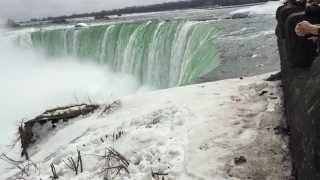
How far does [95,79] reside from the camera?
74.9 ft

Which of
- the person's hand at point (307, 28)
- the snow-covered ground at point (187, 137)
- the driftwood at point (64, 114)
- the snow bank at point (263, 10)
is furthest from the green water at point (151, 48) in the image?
the person's hand at point (307, 28)

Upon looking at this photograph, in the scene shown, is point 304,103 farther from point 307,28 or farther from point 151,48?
point 151,48

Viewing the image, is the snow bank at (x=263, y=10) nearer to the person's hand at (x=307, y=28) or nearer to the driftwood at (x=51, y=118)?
the driftwood at (x=51, y=118)

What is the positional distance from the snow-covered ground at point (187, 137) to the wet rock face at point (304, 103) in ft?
1.54

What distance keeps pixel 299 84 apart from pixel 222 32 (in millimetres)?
15384

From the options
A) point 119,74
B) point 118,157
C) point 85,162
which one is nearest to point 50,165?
point 85,162

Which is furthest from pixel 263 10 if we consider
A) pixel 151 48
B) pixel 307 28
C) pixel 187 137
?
pixel 307 28

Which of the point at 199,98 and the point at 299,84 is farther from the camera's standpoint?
the point at 199,98

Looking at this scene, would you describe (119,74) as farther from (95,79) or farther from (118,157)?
(118,157)

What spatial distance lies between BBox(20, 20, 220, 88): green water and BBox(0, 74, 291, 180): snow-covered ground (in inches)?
231

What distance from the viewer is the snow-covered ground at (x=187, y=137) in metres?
4.52

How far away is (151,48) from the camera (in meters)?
20.2

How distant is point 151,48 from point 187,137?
15.1 m

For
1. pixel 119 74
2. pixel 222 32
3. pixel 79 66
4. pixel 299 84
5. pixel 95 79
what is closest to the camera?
pixel 299 84
